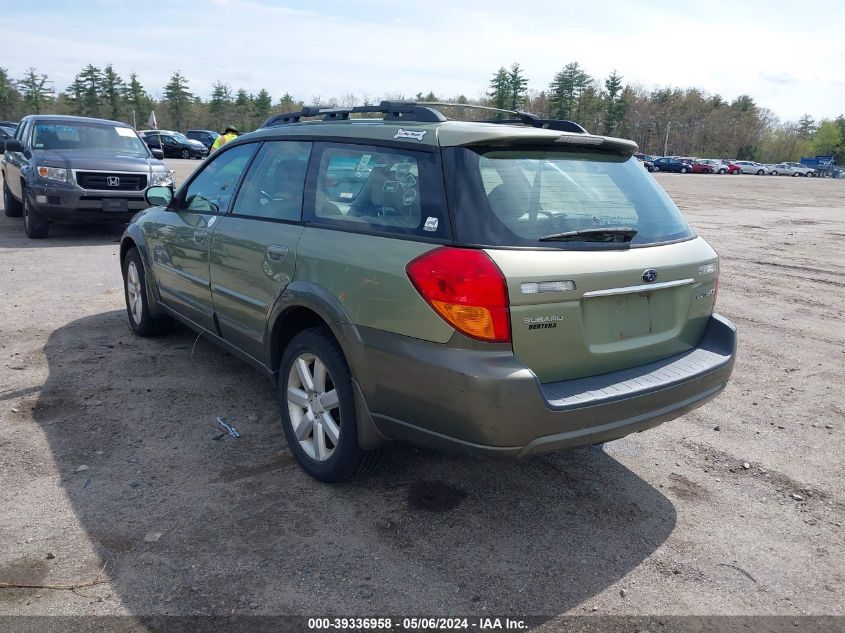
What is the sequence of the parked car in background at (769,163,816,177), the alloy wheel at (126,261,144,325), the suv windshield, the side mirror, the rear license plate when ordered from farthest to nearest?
1. the parked car in background at (769,163,816,177)
2. the suv windshield
3. the rear license plate
4. the alloy wheel at (126,261,144,325)
5. the side mirror

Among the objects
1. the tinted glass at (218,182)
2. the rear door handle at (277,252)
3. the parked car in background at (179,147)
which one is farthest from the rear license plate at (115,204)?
the parked car in background at (179,147)

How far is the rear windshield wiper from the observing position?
9.45 feet

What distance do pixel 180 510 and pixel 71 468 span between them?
0.81 meters

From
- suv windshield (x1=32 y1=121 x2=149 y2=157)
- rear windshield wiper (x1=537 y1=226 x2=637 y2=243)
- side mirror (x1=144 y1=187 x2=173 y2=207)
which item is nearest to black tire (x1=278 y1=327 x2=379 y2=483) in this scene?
rear windshield wiper (x1=537 y1=226 x2=637 y2=243)

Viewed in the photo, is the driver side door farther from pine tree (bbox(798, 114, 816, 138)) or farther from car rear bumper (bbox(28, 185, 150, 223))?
pine tree (bbox(798, 114, 816, 138))

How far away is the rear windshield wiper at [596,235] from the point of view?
2881 mm

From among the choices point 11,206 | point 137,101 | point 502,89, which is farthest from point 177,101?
point 11,206

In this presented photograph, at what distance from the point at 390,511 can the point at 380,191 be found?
1.55 metres

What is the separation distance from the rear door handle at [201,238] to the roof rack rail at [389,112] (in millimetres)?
974

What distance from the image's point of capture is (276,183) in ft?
12.9

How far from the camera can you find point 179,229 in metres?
4.82

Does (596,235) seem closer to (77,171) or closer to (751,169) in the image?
(77,171)

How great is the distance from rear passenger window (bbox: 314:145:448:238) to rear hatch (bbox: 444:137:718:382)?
0.35 feet

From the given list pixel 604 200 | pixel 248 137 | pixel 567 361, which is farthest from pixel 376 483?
pixel 248 137
